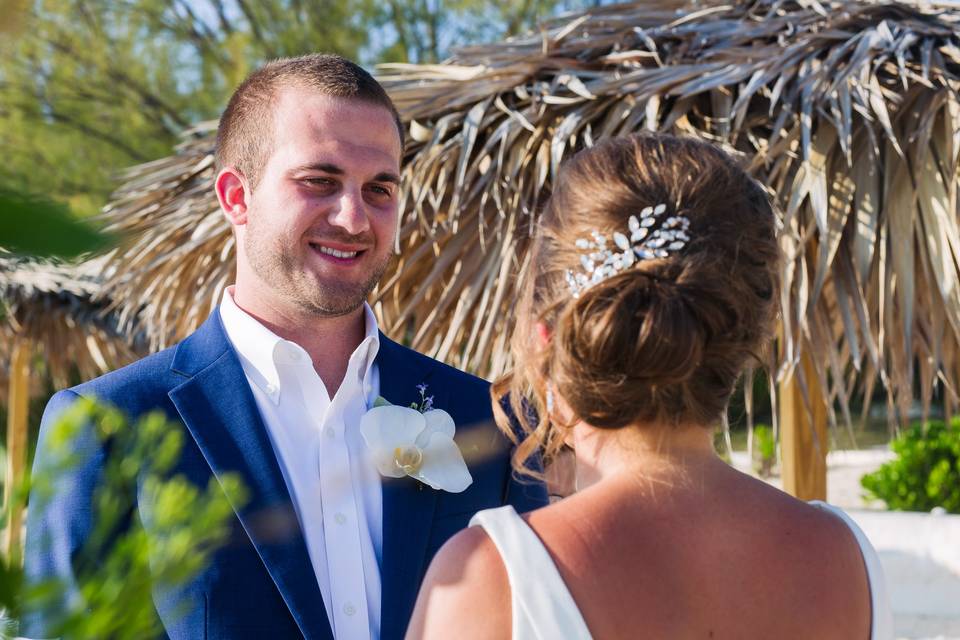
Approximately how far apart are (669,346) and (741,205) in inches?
9.7

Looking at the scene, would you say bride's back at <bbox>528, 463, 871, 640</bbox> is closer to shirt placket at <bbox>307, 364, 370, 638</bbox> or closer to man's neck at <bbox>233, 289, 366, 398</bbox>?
shirt placket at <bbox>307, 364, 370, 638</bbox>

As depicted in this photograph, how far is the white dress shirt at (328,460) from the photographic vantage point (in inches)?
77.3

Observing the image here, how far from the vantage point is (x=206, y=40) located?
18.2 meters

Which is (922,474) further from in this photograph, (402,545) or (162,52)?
(162,52)

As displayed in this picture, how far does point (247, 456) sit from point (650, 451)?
897 mm

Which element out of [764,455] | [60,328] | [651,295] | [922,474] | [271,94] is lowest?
[764,455]

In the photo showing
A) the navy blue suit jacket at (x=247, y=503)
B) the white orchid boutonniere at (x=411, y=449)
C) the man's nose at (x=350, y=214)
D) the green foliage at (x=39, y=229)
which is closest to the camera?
the green foliage at (x=39, y=229)

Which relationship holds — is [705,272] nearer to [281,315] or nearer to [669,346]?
[669,346]

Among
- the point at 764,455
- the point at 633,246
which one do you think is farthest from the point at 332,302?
the point at 764,455

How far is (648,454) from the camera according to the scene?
54.0 inches

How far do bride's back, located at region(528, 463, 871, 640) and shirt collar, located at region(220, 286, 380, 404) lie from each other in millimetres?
964

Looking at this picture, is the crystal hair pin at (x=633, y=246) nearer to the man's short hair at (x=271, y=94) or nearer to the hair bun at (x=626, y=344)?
the hair bun at (x=626, y=344)

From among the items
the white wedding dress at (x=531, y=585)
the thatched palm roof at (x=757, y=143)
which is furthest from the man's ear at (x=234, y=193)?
the thatched palm roof at (x=757, y=143)

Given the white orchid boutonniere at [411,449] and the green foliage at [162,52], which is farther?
the green foliage at [162,52]
